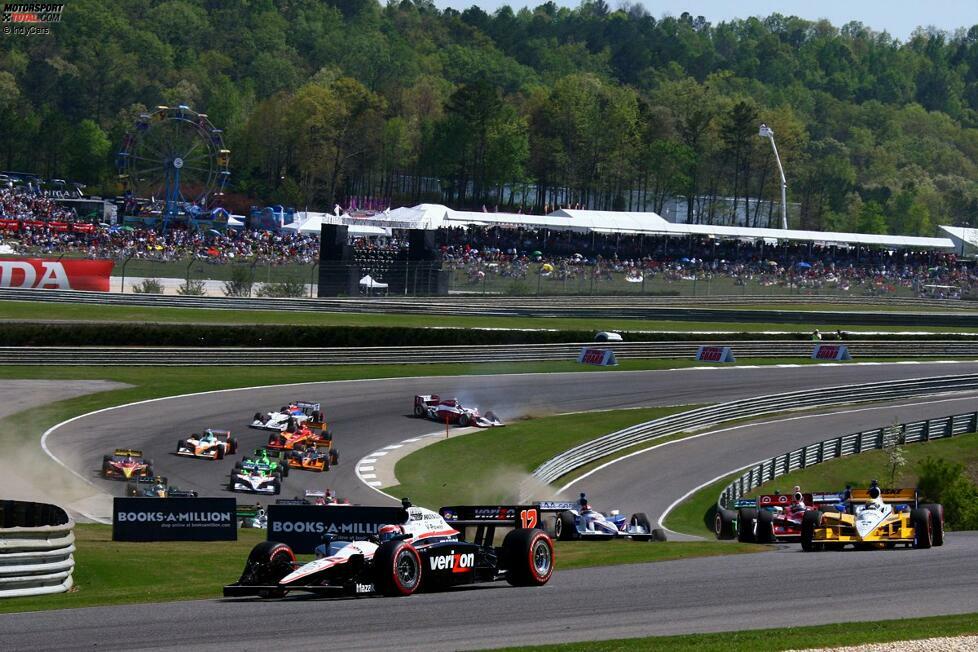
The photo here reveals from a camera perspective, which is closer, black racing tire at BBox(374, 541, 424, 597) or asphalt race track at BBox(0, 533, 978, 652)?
asphalt race track at BBox(0, 533, 978, 652)

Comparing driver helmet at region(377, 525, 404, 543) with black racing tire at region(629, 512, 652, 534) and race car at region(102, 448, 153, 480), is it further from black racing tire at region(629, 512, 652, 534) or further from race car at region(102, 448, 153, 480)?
race car at region(102, 448, 153, 480)

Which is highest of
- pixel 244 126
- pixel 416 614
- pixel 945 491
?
pixel 244 126

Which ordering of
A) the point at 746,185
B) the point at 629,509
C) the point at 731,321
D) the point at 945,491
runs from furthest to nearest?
the point at 746,185 → the point at 731,321 → the point at 945,491 → the point at 629,509

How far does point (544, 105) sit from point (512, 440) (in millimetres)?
105226

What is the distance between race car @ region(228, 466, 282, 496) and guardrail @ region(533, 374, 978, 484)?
21.9 ft

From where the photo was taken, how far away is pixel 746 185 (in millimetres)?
129875

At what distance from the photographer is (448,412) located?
38.0 metres

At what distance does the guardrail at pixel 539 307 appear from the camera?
57.1m

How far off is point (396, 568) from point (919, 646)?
549 cm

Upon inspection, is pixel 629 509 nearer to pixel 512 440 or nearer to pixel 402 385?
pixel 512 440

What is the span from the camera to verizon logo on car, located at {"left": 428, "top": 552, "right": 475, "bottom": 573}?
1465 cm

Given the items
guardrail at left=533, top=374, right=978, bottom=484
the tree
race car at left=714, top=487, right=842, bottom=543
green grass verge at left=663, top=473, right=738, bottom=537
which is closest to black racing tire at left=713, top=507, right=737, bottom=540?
race car at left=714, top=487, right=842, bottom=543

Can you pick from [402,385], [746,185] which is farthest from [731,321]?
[746,185]

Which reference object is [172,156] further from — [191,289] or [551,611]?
[551,611]
